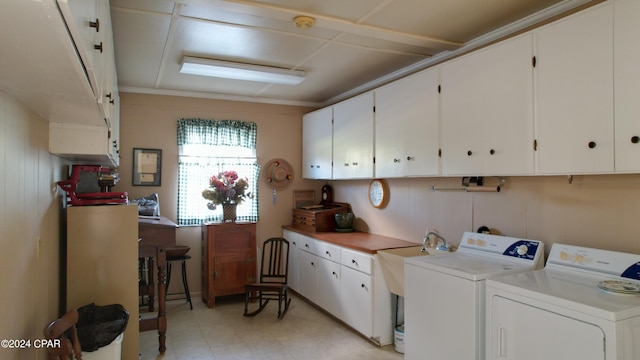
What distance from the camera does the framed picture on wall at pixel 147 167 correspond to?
4.55 meters

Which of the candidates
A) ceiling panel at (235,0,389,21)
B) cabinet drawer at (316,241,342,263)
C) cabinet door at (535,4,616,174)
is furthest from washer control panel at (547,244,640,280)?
cabinet drawer at (316,241,342,263)

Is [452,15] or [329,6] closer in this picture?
[329,6]

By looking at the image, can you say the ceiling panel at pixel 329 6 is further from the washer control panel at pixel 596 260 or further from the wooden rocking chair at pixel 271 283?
the wooden rocking chair at pixel 271 283

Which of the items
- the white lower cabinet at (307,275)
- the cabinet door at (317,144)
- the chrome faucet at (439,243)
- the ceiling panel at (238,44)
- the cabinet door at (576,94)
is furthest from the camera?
the cabinet door at (317,144)

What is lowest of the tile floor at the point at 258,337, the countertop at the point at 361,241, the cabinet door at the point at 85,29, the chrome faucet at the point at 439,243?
the tile floor at the point at 258,337

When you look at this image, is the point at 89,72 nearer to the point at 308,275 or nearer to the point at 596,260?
the point at 596,260

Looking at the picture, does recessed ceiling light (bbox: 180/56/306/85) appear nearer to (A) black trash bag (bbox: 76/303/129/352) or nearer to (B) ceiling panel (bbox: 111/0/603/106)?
(B) ceiling panel (bbox: 111/0/603/106)

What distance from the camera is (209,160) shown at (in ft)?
16.2

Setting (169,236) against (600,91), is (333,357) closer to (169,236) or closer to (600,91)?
(169,236)

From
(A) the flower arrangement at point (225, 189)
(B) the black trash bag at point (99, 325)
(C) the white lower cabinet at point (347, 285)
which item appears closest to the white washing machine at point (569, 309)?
(C) the white lower cabinet at point (347, 285)

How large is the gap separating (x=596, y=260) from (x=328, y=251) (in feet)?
7.97

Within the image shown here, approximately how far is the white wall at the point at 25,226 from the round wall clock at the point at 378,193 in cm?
287

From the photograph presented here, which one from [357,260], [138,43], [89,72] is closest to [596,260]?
[357,260]

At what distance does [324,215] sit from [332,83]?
1.51 m
